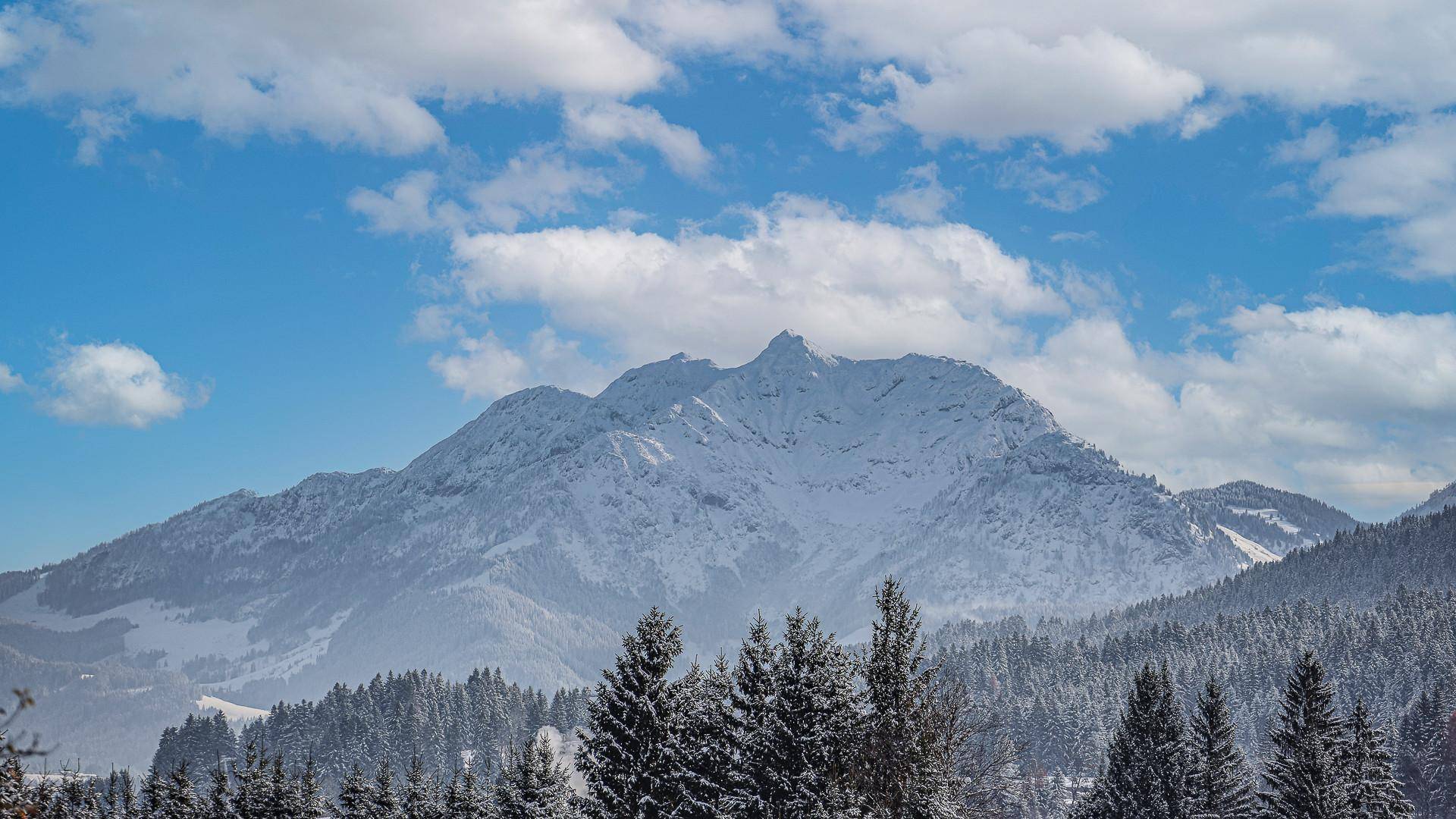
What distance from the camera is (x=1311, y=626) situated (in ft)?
601

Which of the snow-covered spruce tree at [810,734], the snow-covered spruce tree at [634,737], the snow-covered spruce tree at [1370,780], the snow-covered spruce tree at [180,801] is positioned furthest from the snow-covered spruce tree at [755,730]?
the snow-covered spruce tree at [180,801]

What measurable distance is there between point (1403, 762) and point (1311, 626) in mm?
90079

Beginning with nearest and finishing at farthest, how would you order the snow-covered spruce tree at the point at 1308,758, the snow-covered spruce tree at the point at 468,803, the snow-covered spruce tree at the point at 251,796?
the snow-covered spruce tree at the point at 1308,758 → the snow-covered spruce tree at the point at 468,803 → the snow-covered spruce tree at the point at 251,796

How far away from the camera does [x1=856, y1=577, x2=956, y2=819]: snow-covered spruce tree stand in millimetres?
31094

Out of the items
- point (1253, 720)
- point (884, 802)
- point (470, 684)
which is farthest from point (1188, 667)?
point (884, 802)

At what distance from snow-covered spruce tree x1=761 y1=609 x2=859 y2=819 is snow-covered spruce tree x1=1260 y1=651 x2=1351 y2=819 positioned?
958 inches

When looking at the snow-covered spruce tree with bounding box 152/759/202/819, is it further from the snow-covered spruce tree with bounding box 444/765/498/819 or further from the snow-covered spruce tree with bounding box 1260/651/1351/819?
the snow-covered spruce tree with bounding box 1260/651/1351/819

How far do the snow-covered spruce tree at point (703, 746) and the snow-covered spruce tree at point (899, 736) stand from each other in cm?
395

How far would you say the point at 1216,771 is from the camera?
52.3 meters

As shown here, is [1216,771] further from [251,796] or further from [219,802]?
[219,802]

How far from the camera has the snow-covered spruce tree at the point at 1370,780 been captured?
1906 inches

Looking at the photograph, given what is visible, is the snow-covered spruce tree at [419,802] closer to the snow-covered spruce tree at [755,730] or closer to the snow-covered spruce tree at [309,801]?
the snow-covered spruce tree at [309,801]

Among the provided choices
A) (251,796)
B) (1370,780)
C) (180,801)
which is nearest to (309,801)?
(251,796)

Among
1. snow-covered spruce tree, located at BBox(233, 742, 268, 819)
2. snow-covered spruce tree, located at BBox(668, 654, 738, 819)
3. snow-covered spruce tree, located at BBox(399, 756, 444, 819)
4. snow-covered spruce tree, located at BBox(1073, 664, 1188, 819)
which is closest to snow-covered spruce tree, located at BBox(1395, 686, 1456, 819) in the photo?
snow-covered spruce tree, located at BBox(1073, 664, 1188, 819)
